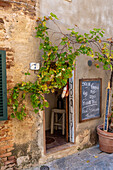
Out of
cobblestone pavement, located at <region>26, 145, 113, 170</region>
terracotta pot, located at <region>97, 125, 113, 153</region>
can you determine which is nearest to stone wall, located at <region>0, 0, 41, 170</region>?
cobblestone pavement, located at <region>26, 145, 113, 170</region>

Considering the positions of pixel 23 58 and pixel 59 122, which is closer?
pixel 23 58

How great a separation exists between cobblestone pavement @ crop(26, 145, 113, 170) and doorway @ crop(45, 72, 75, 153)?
397 millimetres

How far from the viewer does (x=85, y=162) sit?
4160mm

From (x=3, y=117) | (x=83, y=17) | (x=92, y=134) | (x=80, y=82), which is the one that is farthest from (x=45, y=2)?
(x=92, y=134)

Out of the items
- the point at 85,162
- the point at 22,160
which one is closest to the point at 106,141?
the point at 85,162

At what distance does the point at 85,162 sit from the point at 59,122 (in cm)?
203

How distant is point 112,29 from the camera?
5250 mm

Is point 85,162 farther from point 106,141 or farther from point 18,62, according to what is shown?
point 18,62

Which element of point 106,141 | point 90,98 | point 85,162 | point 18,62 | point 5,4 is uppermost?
point 5,4

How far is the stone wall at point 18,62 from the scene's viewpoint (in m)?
3.49

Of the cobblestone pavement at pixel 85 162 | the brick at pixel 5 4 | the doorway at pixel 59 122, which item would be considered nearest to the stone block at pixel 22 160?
the cobblestone pavement at pixel 85 162

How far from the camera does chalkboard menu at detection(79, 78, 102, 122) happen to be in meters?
4.67

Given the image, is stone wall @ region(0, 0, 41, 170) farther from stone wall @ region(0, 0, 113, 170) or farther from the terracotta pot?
the terracotta pot

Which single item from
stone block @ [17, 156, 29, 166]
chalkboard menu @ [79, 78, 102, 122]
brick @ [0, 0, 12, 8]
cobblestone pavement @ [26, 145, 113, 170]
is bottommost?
cobblestone pavement @ [26, 145, 113, 170]
